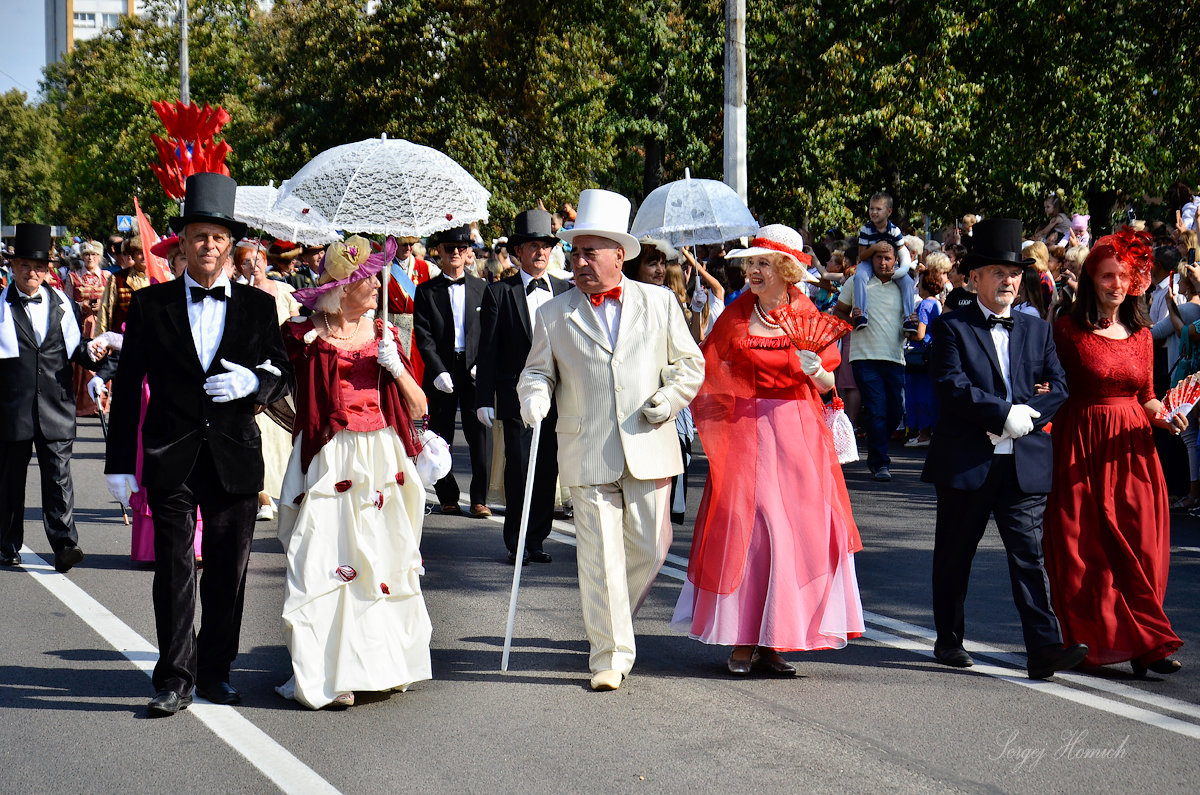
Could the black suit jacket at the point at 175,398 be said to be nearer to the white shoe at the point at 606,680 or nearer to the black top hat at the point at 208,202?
the black top hat at the point at 208,202

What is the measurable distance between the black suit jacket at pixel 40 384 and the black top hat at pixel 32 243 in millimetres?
312

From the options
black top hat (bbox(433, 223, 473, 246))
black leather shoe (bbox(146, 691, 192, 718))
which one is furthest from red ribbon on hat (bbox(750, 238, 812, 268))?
black top hat (bbox(433, 223, 473, 246))

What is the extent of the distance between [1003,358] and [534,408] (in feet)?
6.98

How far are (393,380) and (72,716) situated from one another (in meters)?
1.92

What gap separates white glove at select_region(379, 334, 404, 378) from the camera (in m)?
6.07

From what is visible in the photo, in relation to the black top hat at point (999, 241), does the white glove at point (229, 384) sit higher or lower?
lower

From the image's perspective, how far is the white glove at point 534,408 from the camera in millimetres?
6262

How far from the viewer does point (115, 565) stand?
8.98 m

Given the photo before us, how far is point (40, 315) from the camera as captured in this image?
916 centimetres

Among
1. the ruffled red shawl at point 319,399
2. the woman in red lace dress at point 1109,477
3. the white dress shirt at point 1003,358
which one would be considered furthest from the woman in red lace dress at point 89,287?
the woman in red lace dress at point 1109,477

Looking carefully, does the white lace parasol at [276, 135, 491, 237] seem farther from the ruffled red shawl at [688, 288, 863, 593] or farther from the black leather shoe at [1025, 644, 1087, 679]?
the black leather shoe at [1025, 644, 1087, 679]

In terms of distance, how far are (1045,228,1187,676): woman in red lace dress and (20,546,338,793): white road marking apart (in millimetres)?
3494

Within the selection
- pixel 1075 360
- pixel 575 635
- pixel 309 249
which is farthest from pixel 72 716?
pixel 309 249

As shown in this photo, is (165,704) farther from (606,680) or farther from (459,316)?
(459,316)
